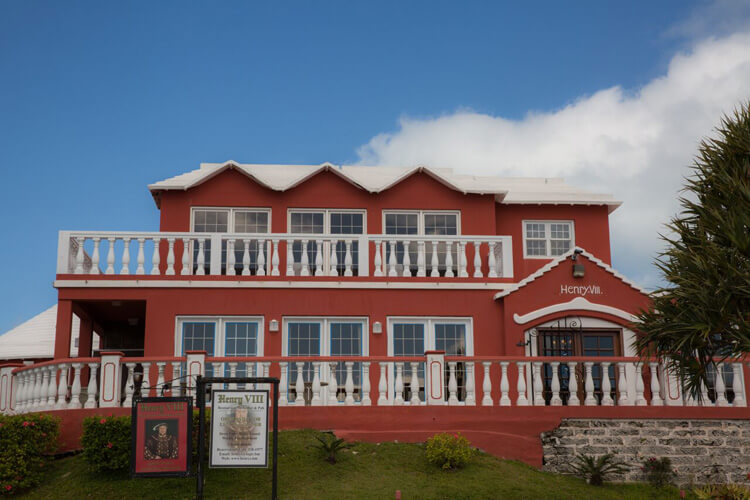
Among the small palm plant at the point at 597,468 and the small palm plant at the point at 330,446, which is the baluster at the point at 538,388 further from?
the small palm plant at the point at 330,446

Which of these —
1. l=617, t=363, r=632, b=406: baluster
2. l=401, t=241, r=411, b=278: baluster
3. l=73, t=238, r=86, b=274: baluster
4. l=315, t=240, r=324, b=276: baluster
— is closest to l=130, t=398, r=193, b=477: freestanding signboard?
l=73, t=238, r=86, b=274: baluster

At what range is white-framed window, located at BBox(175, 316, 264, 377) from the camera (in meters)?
20.3

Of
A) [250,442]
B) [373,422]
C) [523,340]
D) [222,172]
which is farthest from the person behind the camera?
[222,172]

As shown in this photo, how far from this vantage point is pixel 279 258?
2227cm

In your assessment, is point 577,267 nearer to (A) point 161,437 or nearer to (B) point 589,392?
(B) point 589,392

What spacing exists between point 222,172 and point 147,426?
10643mm

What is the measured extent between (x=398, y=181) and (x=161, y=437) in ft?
37.7

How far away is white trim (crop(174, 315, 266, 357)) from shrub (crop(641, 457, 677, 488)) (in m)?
8.63

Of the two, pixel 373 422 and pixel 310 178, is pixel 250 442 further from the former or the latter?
pixel 310 178

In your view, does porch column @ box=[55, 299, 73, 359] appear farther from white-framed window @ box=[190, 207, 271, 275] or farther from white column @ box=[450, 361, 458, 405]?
white column @ box=[450, 361, 458, 405]

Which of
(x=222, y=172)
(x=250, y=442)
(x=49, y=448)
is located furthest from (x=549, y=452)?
(x=222, y=172)

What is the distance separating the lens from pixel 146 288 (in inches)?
803

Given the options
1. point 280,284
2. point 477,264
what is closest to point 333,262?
point 280,284

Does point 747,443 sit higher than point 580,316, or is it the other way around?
point 580,316
